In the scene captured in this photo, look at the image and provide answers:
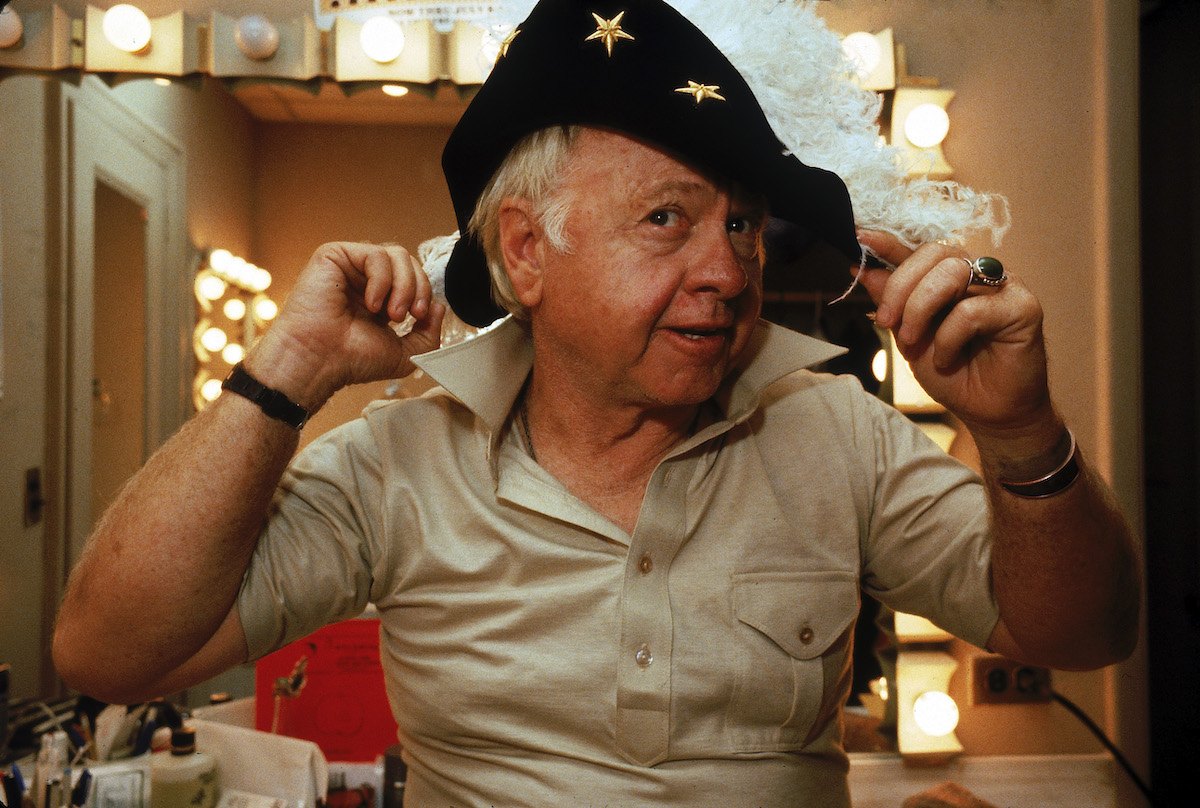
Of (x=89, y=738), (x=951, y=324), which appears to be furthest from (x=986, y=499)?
(x=89, y=738)

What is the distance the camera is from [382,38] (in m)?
1.42

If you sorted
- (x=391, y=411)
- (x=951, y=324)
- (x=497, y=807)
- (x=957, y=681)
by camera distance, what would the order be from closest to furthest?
(x=951, y=324) → (x=497, y=807) → (x=391, y=411) → (x=957, y=681)

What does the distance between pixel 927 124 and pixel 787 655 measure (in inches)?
42.4

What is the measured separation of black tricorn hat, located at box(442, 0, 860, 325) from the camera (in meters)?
0.77

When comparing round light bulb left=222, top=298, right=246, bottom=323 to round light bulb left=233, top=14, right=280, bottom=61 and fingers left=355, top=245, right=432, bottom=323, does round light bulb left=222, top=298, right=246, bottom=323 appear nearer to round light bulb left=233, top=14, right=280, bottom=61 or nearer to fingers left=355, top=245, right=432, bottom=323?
round light bulb left=233, top=14, right=280, bottom=61

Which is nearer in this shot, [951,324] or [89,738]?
[951,324]

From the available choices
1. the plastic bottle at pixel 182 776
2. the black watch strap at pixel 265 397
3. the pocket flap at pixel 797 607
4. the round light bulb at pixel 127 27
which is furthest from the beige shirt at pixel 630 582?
the round light bulb at pixel 127 27

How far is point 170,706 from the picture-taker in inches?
50.1

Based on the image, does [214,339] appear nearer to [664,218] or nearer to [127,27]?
[127,27]

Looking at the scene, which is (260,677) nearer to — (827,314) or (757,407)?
(757,407)

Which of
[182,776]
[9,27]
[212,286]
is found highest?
[9,27]

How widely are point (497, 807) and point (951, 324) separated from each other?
0.69 m

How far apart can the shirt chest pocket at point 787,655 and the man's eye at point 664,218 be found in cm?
40

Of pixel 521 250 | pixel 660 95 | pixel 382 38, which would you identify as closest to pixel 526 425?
pixel 521 250
